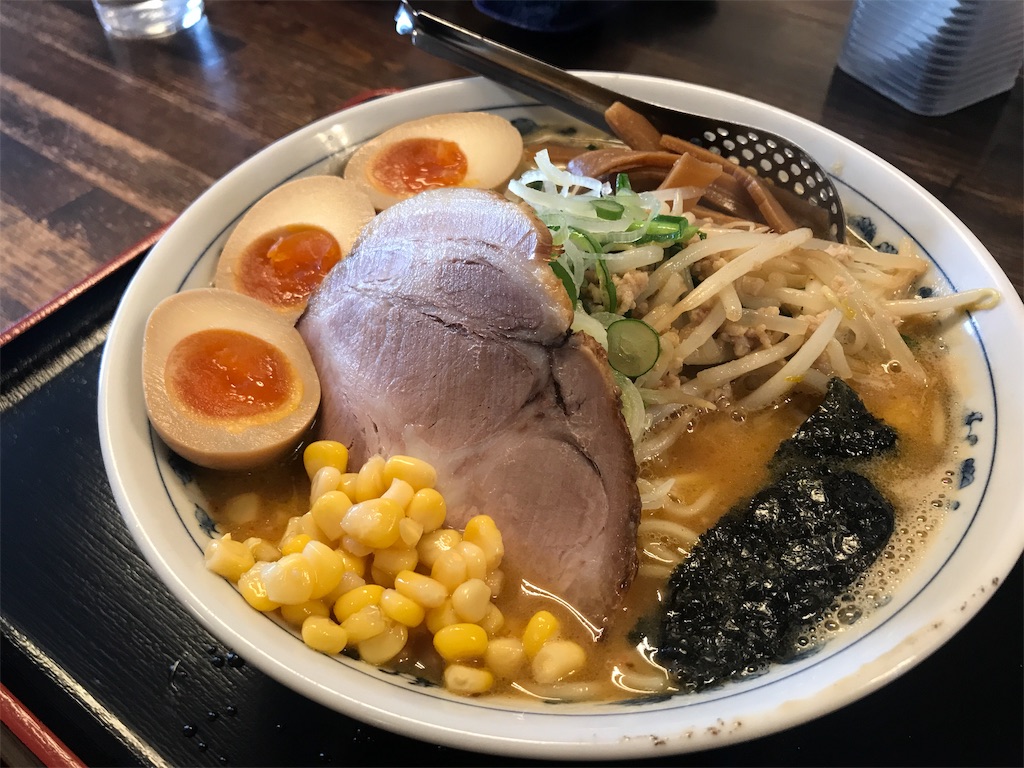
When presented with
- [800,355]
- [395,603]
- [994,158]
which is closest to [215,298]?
[395,603]

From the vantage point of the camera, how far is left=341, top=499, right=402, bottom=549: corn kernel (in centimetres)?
130

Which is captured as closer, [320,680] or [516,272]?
[320,680]

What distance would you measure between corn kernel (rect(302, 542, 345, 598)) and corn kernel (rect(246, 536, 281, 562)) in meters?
0.13

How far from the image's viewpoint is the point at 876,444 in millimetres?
1627

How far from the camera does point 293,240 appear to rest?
1915 mm

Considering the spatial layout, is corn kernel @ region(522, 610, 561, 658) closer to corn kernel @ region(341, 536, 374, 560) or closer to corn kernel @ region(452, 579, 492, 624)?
corn kernel @ region(452, 579, 492, 624)

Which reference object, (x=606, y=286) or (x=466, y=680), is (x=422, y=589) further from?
(x=606, y=286)

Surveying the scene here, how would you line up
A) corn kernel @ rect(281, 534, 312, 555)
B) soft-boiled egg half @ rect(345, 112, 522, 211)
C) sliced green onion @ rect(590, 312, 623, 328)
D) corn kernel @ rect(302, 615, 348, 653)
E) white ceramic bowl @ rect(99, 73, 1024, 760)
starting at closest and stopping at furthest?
white ceramic bowl @ rect(99, 73, 1024, 760)
corn kernel @ rect(302, 615, 348, 653)
corn kernel @ rect(281, 534, 312, 555)
sliced green onion @ rect(590, 312, 623, 328)
soft-boiled egg half @ rect(345, 112, 522, 211)

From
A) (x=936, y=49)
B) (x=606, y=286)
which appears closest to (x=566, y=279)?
(x=606, y=286)

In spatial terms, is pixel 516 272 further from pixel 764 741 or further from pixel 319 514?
pixel 764 741

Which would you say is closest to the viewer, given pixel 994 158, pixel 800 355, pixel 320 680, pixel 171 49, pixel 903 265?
pixel 320 680

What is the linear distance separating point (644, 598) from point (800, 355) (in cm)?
71

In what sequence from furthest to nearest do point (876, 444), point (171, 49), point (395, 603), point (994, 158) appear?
point (171, 49), point (994, 158), point (876, 444), point (395, 603)

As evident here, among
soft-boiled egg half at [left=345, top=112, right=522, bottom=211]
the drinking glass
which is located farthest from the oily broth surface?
the drinking glass
